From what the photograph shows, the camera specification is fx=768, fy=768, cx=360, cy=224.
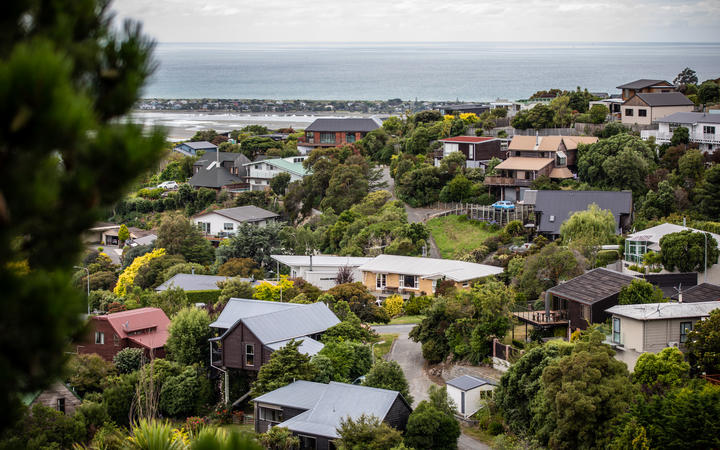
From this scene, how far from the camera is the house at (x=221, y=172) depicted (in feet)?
188

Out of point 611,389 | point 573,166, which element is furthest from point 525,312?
point 573,166

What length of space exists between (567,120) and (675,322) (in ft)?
103

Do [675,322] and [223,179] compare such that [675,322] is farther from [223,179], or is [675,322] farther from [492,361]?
[223,179]

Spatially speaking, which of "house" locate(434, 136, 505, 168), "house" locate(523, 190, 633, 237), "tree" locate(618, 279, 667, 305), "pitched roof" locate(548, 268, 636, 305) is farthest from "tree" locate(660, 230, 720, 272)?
"house" locate(434, 136, 505, 168)

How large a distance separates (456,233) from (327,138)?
2973 cm

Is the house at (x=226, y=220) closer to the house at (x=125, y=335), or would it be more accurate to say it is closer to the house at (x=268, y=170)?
the house at (x=268, y=170)

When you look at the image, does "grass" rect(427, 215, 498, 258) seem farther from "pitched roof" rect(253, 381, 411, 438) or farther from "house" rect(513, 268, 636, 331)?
"pitched roof" rect(253, 381, 411, 438)

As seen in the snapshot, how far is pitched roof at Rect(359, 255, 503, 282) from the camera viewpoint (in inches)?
1258

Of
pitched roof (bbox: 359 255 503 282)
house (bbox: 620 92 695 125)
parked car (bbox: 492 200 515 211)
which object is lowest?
pitched roof (bbox: 359 255 503 282)

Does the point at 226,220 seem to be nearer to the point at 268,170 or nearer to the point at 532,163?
the point at 268,170

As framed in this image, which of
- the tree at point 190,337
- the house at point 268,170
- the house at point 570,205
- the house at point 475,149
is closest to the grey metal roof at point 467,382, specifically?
the tree at point 190,337

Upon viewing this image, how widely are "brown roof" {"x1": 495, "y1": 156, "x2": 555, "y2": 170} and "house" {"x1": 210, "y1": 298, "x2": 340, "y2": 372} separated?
18.5 m

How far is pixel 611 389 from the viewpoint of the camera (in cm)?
1636

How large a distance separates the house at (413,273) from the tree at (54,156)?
2750cm
